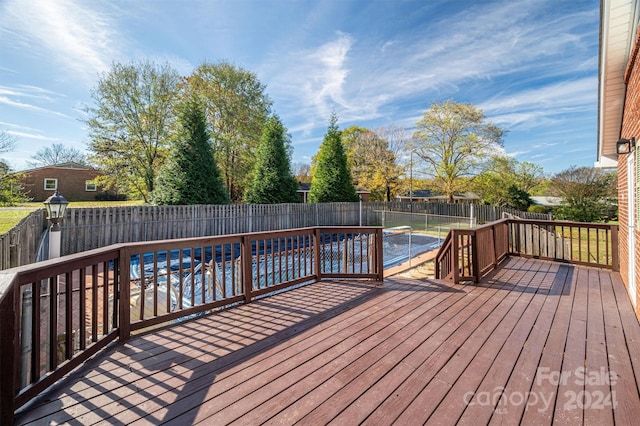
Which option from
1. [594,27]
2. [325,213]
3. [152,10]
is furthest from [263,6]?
[325,213]

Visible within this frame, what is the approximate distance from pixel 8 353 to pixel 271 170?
1504 centimetres

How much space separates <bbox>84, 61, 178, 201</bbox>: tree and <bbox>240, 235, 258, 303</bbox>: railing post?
50.1 feet

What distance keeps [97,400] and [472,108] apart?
23.1 metres

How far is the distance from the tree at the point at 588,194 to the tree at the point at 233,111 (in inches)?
764

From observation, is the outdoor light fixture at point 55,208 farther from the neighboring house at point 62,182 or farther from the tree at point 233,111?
the neighboring house at point 62,182

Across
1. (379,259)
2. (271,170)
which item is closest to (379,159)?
(271,170)

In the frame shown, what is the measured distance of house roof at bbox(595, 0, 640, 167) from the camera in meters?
3.06

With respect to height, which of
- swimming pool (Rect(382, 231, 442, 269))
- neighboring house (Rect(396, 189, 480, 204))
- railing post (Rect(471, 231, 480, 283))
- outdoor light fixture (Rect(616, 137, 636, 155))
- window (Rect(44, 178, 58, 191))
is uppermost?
window (Rect(44, 178, 58, 191))

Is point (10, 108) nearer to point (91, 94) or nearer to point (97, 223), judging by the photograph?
point (91, 94)

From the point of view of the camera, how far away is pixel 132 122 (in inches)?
595

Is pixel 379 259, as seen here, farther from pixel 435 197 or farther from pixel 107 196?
pixel 435 197

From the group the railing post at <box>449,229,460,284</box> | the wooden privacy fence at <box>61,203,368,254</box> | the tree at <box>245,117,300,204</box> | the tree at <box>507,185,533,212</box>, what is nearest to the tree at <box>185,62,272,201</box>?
the tree at <box>245,117,300,204</box>

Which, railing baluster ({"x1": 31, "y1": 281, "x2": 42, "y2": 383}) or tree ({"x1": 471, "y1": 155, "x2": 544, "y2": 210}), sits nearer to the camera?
railing baluster ({"x1": 31, "y1": 281, "x2": 42, "y2": 383})

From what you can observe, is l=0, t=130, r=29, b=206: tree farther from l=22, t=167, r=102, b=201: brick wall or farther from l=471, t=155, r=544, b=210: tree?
l=471, t=155, r=544, b=210: tree
